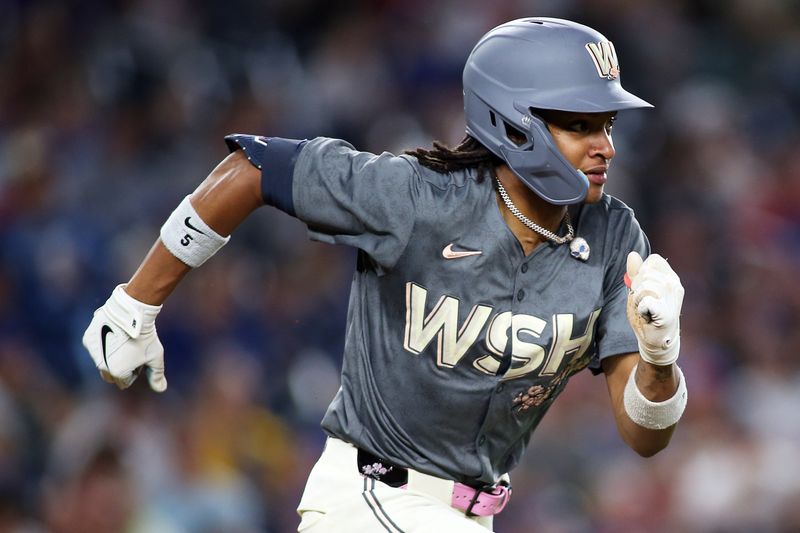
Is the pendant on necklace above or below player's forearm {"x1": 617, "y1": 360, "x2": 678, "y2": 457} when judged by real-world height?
above

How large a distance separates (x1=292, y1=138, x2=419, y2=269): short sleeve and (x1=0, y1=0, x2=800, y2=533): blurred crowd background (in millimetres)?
2634

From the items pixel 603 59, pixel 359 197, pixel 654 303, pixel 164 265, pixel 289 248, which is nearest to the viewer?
pixel 654 303

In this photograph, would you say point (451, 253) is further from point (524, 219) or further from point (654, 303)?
point (654, 303)

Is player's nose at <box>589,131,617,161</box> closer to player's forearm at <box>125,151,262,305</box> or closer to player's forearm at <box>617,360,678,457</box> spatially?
player's forearm at <box>617,360,678,457</box>

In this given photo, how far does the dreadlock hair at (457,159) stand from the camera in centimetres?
341

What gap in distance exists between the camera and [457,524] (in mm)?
3236

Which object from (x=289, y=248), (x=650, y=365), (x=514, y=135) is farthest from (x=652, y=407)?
(x=289, y=248)

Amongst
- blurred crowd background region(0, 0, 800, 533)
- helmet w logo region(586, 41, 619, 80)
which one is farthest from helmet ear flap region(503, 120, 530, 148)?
blurred crowd background region(0, 0, 800, 533)

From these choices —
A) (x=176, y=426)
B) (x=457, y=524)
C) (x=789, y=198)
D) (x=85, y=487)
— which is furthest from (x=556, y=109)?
(x=789, y=198)

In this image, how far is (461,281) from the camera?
11.0 ft

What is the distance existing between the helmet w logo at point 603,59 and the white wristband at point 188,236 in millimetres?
1076

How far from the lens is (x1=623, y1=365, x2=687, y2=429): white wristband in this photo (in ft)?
11.0

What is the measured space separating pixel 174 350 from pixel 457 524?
3.74 metres

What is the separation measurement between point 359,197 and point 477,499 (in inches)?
34.4
